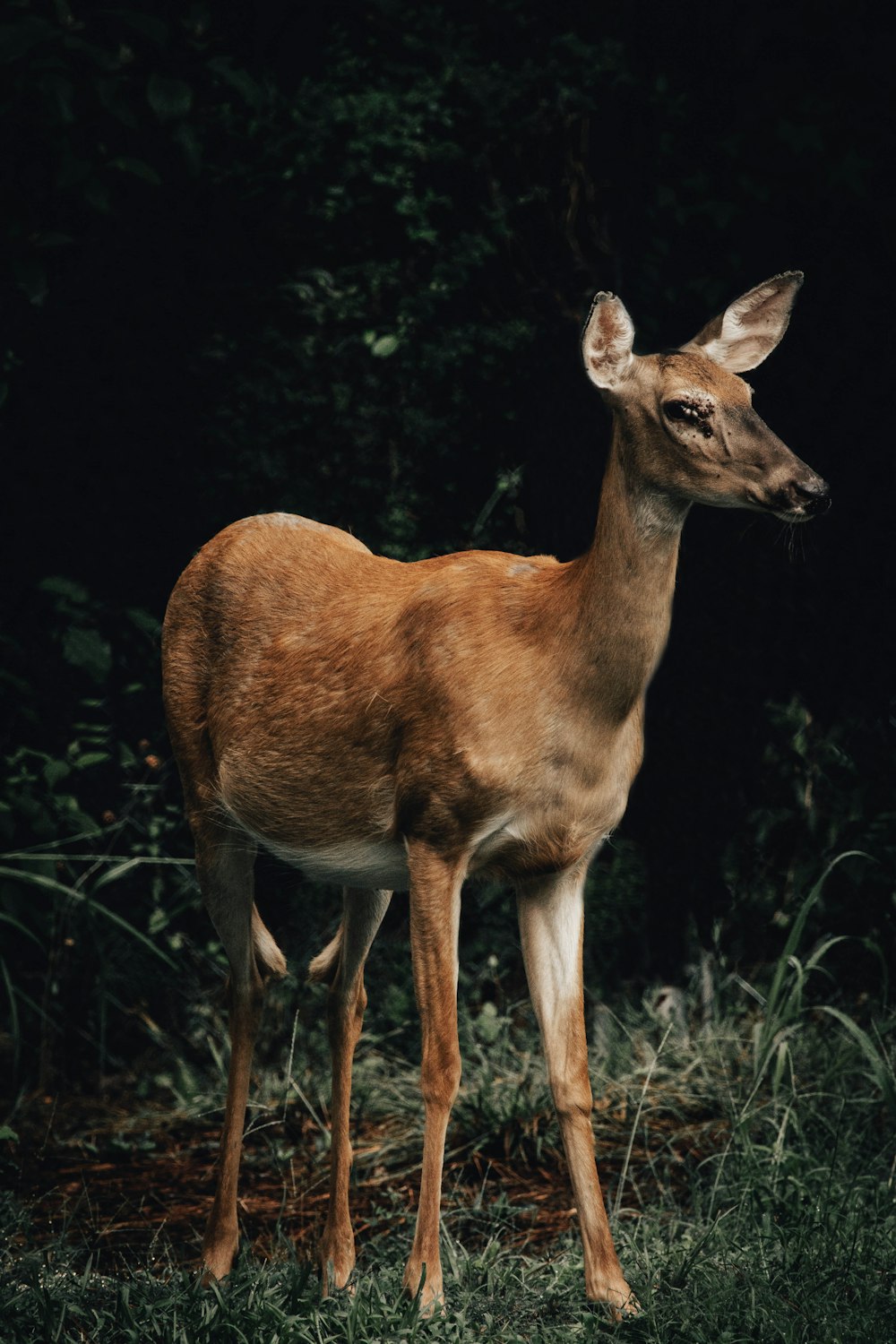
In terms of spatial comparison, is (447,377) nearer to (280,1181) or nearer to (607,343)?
(607,343)

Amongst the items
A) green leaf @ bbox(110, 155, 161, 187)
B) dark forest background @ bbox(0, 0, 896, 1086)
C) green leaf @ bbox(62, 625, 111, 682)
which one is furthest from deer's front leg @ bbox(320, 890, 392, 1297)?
green leaf @ bbox(110, 155, 161, 187)

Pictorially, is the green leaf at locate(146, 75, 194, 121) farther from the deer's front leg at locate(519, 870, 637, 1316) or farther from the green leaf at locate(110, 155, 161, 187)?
the deer's front leg at locate(519, 870, 637, 1316)

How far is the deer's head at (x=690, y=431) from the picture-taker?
378 cm

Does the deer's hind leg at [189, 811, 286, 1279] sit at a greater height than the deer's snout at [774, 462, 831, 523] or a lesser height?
lesser

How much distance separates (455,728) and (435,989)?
673 mm

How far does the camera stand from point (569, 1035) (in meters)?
4.44

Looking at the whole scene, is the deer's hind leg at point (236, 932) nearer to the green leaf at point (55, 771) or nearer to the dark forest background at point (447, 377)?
the dark forest background at point (447, 377)

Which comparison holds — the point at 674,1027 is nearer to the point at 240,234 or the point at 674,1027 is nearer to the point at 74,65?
the point at 240,234

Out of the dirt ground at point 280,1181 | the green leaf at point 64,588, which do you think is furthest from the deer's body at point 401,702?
the green leaf at point 64,588

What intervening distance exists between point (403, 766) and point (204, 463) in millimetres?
3071

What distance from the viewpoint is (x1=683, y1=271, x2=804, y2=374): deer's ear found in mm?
4324

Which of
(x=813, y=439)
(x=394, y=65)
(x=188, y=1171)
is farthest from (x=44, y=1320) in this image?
(x=394, y=65)

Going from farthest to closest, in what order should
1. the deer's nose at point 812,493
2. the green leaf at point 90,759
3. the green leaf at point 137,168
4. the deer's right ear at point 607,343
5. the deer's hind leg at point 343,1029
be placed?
the green leaf at point 90,759
the green leaf at point 137,168
the deer's hind leg at point 343,1029
the deer's right ear at point 607,343
the deer's nose at point 812,493

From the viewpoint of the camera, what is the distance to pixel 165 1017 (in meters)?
7.02
